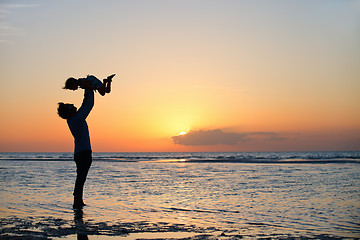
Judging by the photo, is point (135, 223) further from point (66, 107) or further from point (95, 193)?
point (95, 193)

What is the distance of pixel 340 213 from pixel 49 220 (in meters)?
5.04

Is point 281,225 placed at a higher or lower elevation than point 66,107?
lower

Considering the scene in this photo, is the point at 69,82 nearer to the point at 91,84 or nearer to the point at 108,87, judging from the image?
the point at 91,84

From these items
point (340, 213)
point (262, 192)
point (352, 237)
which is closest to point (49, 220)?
point (352, 237)

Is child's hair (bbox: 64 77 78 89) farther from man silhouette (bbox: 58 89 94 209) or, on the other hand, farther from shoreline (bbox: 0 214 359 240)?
shoreline (bbox: 0 214 359 240)

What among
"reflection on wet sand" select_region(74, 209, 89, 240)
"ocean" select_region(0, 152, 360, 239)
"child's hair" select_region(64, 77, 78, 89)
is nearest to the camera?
"reflection on wet sand" select_region(74, 209, 89, 240)

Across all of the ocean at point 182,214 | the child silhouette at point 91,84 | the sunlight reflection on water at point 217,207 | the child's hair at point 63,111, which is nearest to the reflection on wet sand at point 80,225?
the ocean at point 182,214

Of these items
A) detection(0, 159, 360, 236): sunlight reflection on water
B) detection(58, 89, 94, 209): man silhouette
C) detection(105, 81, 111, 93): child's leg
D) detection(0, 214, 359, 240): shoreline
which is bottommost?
detection(0, 159, 360, 236): sunlight reflection on water

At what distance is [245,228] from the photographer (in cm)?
552

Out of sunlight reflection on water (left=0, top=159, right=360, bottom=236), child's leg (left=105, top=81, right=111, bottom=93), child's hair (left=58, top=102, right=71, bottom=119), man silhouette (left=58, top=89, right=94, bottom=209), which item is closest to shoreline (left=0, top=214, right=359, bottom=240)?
sunlight reflection on water (left=0, top=159, right=360, bottom=236)

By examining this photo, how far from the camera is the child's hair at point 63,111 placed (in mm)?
6883

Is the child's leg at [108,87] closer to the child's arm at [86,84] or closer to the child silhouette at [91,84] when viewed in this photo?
the child silhouette at [91,84]

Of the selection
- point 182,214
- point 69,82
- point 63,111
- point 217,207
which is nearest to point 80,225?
point 182,214

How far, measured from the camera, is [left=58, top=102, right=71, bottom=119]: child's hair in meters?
6.88
